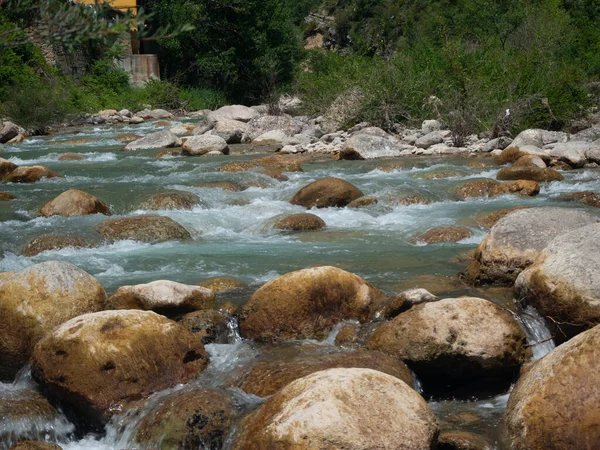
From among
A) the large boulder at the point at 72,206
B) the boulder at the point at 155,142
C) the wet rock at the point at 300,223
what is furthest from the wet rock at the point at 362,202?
→ the boulder at the point at 155,142

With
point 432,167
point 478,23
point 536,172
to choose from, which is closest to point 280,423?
point 536,172

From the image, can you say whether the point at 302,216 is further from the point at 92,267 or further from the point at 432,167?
the point at 432,167

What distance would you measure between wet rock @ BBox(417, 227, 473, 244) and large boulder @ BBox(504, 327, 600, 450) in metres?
5.15

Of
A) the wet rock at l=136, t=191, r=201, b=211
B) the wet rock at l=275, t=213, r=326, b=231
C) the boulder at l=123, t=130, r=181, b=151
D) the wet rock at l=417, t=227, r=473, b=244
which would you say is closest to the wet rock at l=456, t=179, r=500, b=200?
the wet rock at l=417, t=227, r=473, b=244

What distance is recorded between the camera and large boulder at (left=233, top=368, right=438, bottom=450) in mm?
3896

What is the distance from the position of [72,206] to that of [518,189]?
22.3ft

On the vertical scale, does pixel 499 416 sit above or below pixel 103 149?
above

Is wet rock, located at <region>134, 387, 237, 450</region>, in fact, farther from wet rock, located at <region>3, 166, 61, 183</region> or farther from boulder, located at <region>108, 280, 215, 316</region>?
wet rock, located at <region>3, 166, 61, 183</region>

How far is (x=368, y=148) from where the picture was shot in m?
17.3

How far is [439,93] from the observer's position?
20281 mm

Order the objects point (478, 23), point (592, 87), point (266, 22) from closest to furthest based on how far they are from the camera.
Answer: point (592, 87)
point (266, 22)
point (478, 23)

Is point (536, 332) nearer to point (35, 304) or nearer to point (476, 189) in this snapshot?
point (35, 304)

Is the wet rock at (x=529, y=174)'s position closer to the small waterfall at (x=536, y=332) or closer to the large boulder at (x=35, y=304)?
the small waterfall at (x=536, y=332)

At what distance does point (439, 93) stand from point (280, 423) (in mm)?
17210
